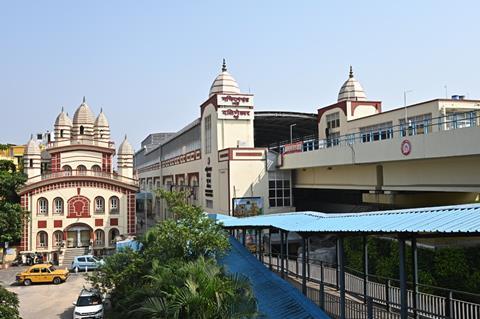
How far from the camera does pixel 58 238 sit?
39.0 meters

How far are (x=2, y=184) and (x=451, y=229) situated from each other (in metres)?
40.0

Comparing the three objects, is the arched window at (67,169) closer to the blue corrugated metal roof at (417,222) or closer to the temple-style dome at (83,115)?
the temple-style dome at (83,115)

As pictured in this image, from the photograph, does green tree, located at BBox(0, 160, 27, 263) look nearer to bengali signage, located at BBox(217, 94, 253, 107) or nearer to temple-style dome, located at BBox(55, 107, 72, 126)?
temple-style dome, located at BBox(55, 107, 72, 126)

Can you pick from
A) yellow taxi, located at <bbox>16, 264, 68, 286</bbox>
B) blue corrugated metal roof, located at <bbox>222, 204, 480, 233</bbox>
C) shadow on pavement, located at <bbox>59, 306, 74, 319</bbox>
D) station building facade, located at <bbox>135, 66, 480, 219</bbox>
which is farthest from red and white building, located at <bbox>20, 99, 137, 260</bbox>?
blue corrugated metal roof, located at <bbox>222, 204, 480, 233</bbox>

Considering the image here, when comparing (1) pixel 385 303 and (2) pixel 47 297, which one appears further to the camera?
(2) pixel 47 297

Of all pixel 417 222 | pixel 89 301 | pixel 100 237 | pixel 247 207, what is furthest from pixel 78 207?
pixel 417 222

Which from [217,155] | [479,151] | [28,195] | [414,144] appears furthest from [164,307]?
[28,195]

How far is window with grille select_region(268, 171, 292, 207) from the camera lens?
111ft

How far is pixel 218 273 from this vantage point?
11172mm

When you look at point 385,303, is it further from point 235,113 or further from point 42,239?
point 42,239

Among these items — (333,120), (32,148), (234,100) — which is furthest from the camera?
(32,148)

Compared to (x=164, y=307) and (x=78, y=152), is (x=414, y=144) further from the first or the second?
(x=78, y=152)

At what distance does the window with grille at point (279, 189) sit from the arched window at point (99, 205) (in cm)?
1559

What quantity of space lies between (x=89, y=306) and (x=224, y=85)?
24.5 metres
